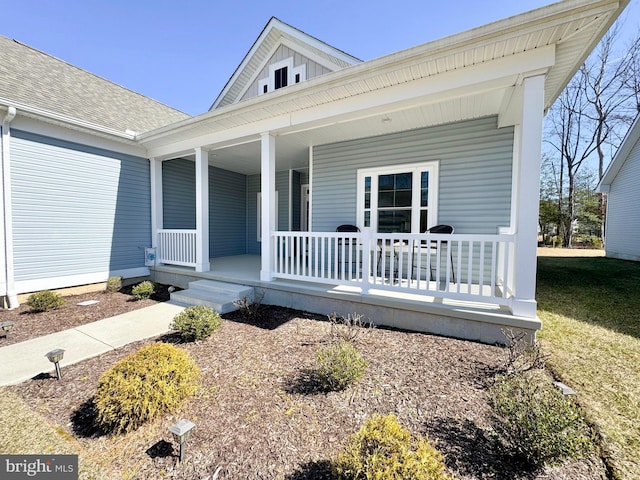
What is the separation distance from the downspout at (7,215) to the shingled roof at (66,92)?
684 millimetres

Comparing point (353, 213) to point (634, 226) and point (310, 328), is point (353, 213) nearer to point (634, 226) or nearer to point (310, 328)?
point (310, 328)

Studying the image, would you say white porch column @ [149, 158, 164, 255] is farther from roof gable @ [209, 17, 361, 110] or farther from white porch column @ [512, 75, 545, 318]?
white porch column @ [512, 75, 545, 318]

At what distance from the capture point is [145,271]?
284 inches

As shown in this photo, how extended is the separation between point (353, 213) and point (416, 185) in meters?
1.48

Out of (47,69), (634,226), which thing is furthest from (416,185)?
(634,226)

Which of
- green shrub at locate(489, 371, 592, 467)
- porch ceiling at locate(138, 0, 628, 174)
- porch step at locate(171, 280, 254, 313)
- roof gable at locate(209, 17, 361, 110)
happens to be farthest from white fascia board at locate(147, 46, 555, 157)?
green shrub at locate(489, 371, 592, 467)

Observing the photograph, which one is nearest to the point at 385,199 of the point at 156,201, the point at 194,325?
the point at 194,325

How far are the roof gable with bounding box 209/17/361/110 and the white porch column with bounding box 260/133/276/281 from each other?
3640 mm

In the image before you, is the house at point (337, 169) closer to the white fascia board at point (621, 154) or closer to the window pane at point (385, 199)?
the window pane at point (385, 199)

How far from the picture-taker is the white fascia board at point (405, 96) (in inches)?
Result: 129

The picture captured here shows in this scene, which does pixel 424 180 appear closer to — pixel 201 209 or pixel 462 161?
pixel 462 161

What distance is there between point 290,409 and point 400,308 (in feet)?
7.43

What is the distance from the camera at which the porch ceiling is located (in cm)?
291

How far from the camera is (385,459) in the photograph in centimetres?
147
